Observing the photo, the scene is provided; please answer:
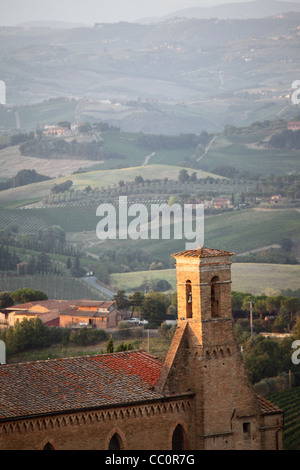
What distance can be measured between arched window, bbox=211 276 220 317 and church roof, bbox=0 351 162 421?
234cm

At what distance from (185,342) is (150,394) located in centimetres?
182

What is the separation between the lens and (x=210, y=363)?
28875 millimetres

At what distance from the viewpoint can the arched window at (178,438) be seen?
28.7 metres

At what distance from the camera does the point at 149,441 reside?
27.9m

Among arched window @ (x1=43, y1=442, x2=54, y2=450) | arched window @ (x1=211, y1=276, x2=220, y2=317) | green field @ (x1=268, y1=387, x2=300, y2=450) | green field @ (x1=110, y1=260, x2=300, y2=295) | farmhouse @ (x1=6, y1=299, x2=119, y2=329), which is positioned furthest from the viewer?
green field @ (x1=110, y1=260, x2=300, y2=295)

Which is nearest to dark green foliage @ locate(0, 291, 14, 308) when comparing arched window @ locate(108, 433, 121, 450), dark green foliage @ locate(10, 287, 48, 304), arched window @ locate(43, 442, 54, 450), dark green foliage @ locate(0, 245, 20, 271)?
dark green foliage @ locate(10, 287, 48, 304)

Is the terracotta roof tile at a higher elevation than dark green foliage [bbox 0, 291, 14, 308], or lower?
higher

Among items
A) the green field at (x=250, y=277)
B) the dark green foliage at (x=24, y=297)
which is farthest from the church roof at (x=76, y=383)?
the green field at (x=250, y=277)

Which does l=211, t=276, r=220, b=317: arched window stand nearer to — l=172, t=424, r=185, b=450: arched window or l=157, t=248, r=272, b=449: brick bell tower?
l=157, t=248, r=272, b=449: brick bell tower

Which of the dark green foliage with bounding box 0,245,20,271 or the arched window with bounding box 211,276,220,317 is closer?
the arched window with bounding box 211,276,220,317

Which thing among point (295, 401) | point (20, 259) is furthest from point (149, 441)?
point (20, 259)

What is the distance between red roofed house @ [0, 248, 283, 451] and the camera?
1063 inches

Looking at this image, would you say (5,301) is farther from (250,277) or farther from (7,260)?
(7,260)

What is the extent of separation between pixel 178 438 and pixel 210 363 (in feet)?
7.33
